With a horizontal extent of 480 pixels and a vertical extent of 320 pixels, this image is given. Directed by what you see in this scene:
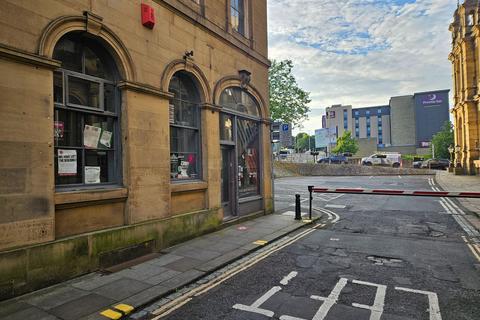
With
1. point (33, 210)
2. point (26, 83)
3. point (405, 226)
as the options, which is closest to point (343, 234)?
point (405, 226)

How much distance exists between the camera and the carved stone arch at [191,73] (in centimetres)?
736

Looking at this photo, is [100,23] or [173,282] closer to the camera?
[173,282]

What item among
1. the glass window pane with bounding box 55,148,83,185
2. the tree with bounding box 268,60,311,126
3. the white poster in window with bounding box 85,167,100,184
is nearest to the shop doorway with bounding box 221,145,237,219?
the white poster in window with bounding box 85,167,100,184

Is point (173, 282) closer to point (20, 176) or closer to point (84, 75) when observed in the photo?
point (20, 176)

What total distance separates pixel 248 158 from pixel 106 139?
594 centimetres

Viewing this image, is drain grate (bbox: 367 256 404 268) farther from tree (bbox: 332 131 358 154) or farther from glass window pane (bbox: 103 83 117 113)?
tree (bbox: 332 131 358 154)

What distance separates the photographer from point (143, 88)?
667cm

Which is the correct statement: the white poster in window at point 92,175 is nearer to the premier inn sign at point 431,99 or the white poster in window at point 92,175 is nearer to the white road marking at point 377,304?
the white road marking at point 377,304

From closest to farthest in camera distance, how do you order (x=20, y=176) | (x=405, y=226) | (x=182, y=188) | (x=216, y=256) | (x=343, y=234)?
(x=20, y=176) → (x=216, y=256) → (x=182, y=188) → (x=343, y=234) → (x=405, y=226)

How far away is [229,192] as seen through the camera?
10.1 metres

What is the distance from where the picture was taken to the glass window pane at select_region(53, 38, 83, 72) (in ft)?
18.2

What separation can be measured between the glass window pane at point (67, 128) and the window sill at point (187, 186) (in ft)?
8.20

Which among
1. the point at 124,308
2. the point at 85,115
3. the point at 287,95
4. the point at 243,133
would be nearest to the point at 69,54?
the point at 85,115

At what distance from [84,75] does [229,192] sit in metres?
5.75
